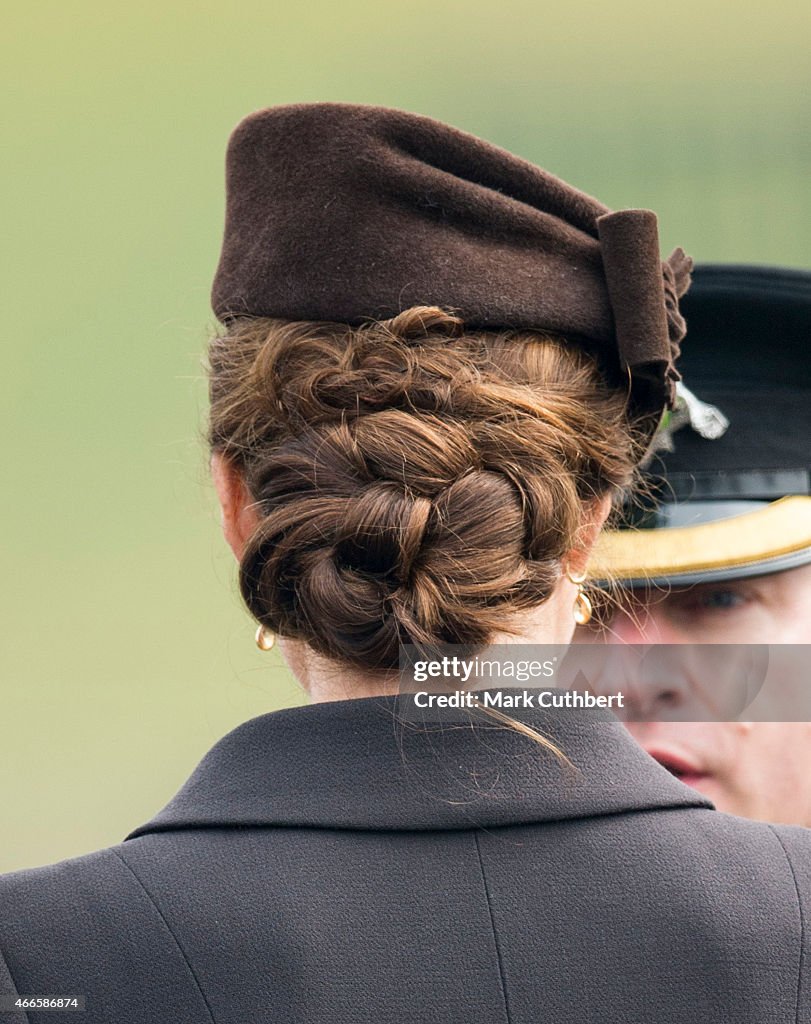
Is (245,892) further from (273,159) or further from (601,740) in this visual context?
(273,159)

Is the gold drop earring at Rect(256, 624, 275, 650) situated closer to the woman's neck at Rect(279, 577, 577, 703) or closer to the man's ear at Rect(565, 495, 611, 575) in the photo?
the woman's neck at Rect(279, 577, 577, 703)

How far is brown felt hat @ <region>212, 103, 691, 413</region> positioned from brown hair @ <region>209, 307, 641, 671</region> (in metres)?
0.03

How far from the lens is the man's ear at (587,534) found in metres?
0.99

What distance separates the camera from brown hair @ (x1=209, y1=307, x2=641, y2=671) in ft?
2.92

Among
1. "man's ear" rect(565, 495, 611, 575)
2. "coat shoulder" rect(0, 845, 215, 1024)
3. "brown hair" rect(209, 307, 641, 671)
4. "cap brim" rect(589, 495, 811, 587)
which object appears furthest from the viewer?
"cap brim" rect(589, 495, 811, 587)

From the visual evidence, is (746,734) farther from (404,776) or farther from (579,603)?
(404,776)

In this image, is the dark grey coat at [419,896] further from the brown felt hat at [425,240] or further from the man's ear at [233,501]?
the brown felt hat at [425,240]

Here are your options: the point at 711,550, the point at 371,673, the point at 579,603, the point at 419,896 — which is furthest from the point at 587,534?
the point at 711,550

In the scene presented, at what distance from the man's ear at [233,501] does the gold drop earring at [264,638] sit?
6cm

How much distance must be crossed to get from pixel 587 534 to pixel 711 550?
0.41 metres

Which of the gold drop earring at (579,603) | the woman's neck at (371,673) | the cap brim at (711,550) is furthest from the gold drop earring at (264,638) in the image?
the cap brim at (711,550)

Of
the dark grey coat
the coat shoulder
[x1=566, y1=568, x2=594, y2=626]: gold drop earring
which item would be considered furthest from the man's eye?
the coat shoulder

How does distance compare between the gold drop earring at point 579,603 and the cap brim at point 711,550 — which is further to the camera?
the cap brim at point 711,550

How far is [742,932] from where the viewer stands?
33.2 inches
